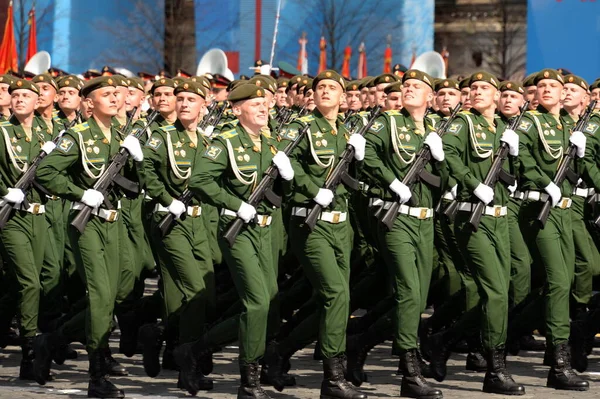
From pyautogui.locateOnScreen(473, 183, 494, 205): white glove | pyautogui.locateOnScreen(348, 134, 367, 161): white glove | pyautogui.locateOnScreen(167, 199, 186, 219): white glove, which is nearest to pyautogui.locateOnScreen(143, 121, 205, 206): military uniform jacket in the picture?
pyautogui.locateOnScreen(167, 199, 186, 219): white glove

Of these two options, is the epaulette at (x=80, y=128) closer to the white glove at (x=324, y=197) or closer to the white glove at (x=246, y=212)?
the white glove at (x=246, y=212)

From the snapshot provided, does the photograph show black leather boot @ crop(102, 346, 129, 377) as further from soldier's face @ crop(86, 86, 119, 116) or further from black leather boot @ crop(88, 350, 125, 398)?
soldier's face @ crop(86, 86, 119, 116)

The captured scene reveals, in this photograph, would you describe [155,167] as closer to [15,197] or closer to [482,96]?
[15,197]

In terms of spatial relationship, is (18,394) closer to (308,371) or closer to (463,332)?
(308,371)

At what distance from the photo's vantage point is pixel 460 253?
10008mm

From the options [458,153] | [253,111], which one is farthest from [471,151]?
[253,111]

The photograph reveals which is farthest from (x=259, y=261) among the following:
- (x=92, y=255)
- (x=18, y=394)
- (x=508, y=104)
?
(x=508, y=104)

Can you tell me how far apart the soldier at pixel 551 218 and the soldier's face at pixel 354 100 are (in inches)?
147

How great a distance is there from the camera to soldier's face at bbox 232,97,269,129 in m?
9.21

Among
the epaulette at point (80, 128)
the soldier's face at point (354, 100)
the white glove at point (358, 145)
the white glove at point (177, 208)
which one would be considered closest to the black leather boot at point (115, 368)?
the white glove at point (177, 208)

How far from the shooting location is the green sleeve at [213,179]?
8945 mm

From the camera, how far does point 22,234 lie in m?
10.5

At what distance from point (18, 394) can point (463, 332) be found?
2895mm

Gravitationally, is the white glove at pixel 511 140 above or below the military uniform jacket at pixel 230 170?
above
